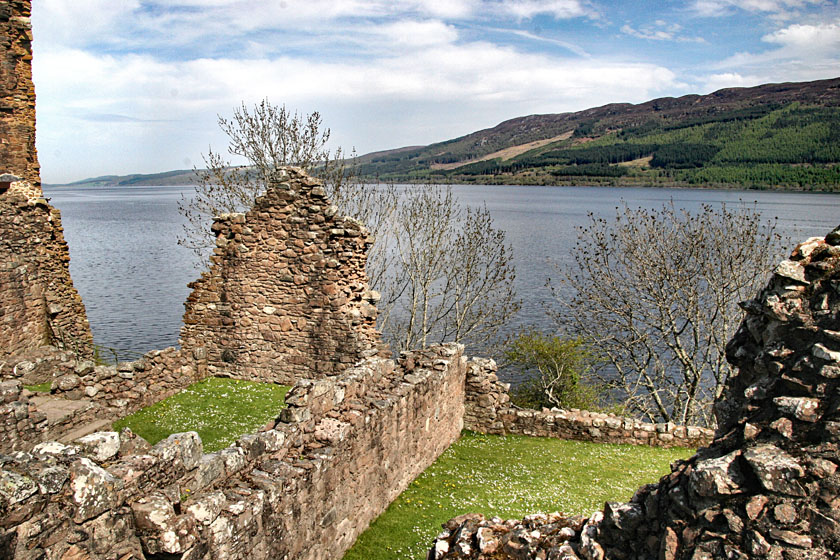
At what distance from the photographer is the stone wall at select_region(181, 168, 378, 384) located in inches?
570

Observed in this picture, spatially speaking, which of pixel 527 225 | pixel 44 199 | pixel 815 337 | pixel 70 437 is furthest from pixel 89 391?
pixel 527 225

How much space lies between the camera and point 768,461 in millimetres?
4336

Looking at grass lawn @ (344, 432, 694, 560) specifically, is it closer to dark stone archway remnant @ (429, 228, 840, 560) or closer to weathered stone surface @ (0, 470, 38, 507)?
dark stone archway remnant @ (429, 228, 840, 560)

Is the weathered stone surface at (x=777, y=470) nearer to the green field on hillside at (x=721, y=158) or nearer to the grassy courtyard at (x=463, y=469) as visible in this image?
the grassy courtyard at (x=463, y=469)

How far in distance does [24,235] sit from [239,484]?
14598 millimetres

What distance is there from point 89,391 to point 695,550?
1237 cm

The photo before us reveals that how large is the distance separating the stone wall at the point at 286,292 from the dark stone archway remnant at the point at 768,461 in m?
9.74

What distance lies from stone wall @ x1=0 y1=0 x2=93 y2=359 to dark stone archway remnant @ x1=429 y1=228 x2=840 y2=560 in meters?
17.4

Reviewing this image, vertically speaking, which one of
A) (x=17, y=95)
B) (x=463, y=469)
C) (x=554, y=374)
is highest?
(x=17, y=95)

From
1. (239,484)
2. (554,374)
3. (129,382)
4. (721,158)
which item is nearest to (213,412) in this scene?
(129,382)

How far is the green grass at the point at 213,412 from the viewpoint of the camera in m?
11.8

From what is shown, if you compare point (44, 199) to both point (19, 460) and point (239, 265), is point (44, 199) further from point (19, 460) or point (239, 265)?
point (19, 460)

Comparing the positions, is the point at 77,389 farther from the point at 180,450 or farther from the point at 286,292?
the point at 180,450

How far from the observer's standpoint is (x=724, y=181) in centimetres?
12444
